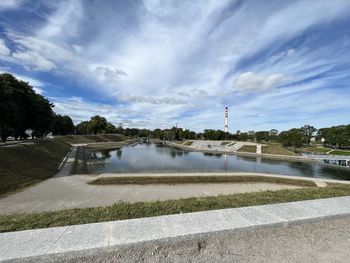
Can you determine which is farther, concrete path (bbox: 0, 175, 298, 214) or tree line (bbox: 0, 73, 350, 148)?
tree line (bbox: 0, 73, 350, 148)

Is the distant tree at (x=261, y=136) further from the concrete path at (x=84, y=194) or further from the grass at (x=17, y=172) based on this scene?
the grass at (x=17, y=172)

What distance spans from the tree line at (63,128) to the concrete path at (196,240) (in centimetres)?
2679

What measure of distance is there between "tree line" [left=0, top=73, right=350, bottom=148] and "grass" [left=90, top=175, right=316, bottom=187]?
15.4 metres

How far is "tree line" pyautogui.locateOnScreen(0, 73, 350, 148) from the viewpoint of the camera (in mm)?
27203

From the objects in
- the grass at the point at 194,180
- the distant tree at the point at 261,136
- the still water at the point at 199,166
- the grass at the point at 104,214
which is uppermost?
the distant tree at the point at 261,136

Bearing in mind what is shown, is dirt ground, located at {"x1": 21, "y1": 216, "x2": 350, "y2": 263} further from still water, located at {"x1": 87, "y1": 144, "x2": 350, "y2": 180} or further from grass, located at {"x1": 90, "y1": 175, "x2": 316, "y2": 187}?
still water, located at {"x1": 87, "y1": 144, "x2": 350, "y2": 180}

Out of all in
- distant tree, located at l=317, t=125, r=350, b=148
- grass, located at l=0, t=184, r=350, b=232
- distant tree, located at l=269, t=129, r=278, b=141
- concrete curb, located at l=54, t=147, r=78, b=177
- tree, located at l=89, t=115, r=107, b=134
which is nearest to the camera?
grass, located at l=0, t=184, r=350, b=232

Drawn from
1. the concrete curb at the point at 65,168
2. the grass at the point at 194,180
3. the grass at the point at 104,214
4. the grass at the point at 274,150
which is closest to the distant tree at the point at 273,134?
the grass at the point at 274,150

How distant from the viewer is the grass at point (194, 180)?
736 inches

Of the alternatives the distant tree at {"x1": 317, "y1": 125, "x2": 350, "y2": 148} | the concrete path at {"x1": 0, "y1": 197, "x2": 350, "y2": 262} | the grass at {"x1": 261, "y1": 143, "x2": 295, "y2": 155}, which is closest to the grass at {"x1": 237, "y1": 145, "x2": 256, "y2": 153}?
the grass at {"x1": 261, "y1": 143, "x2": 295, "y2": 155}

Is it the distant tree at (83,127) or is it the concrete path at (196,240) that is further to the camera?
the distant tree at (83,127)

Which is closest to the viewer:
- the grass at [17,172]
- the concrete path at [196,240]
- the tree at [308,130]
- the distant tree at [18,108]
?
the concrete path at [196,240]

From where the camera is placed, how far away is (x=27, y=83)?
34.7 m

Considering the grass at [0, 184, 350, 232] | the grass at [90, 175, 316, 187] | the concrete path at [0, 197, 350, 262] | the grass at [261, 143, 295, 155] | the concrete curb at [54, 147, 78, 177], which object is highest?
the concrete path at [0, 197, 350, 262]
